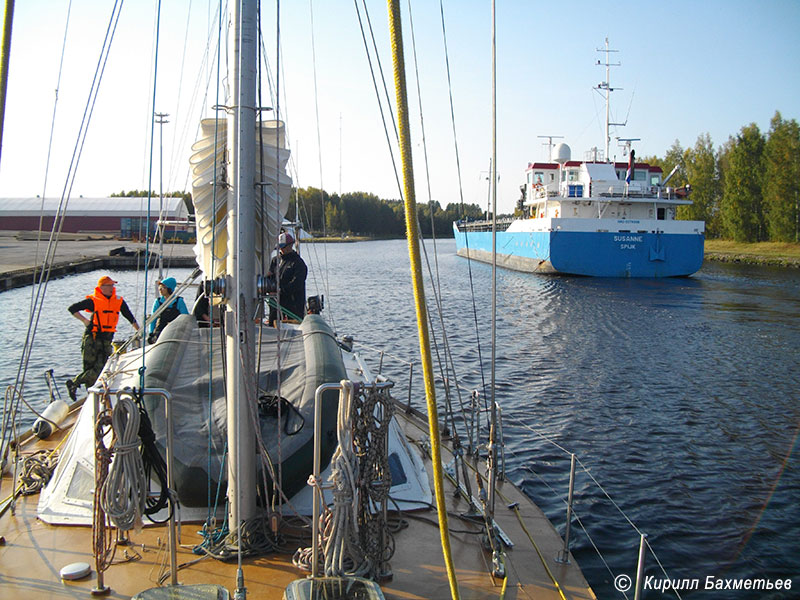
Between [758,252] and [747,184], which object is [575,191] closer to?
[758,252]

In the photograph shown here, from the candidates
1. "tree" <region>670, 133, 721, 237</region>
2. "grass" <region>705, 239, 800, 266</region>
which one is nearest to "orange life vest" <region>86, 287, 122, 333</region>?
"grass" <region>705, 239, 800, 266</region>

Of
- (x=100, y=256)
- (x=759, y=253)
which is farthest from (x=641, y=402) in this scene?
(x=759, y=253)

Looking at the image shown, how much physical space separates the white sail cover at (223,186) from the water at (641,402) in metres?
4.49

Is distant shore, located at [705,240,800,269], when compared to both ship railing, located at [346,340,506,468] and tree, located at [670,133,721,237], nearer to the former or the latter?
tree, located at [670,133,721,237]

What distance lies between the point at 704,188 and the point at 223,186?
9029cm

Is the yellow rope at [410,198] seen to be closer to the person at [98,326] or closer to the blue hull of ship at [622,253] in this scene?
the person at [98,326]

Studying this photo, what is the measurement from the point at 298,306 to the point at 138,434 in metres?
5.77

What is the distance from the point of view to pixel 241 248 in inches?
189

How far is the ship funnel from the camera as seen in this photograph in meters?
58.2

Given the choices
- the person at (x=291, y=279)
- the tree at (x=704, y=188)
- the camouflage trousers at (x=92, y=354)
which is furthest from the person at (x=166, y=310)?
the tree at (x=704, y=188)

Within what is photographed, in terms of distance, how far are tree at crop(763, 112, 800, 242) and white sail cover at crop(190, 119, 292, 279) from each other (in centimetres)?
7379

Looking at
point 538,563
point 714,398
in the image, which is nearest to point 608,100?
point 714,398

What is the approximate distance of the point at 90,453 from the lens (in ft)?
20.5

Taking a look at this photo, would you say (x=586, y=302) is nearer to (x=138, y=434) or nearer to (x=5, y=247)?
(x=138, y=434)
